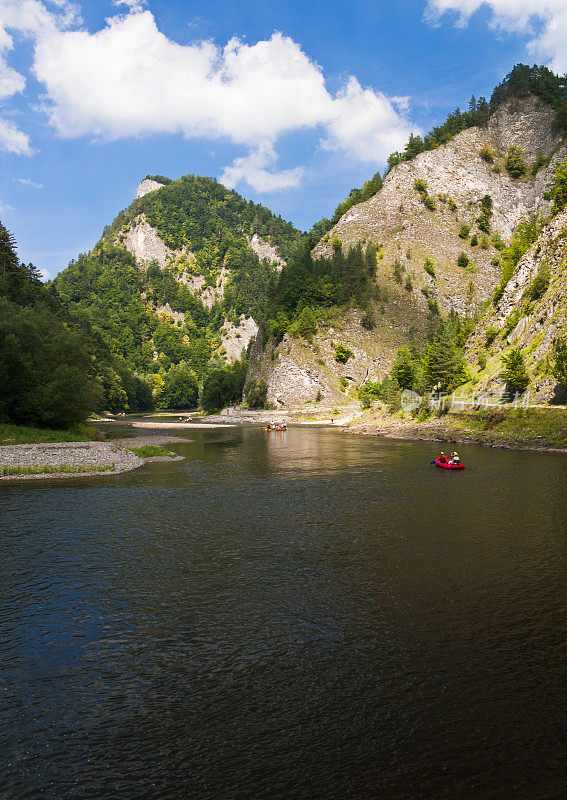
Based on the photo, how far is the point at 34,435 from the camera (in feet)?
177

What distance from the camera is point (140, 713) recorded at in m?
9.84

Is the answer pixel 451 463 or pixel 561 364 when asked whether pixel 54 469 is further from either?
pixel 561 364

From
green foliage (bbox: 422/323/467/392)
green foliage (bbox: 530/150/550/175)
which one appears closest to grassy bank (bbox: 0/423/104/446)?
green foliage (bbox: 422/323/467/392)

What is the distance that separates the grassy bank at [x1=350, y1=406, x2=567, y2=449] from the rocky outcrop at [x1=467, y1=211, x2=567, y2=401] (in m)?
4.77

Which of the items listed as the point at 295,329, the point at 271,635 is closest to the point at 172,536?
the point at 271,635

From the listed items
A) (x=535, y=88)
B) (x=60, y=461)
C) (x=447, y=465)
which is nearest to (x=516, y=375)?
(x=447, y=465)

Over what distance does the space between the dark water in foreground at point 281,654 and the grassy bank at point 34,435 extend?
91.1 feet

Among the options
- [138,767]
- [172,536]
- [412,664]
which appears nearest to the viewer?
[138,767]

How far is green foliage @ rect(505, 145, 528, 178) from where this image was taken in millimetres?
163875

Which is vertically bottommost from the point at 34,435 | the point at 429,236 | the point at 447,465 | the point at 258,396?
the point at 447,465

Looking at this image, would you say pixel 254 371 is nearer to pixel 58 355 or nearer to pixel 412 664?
pixel 58 355

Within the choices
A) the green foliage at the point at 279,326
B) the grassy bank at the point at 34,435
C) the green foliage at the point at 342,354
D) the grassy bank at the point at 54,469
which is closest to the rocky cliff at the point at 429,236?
the green foliage at the point at 342,354

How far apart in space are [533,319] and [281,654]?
78773 mm

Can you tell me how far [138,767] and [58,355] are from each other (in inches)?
2270
